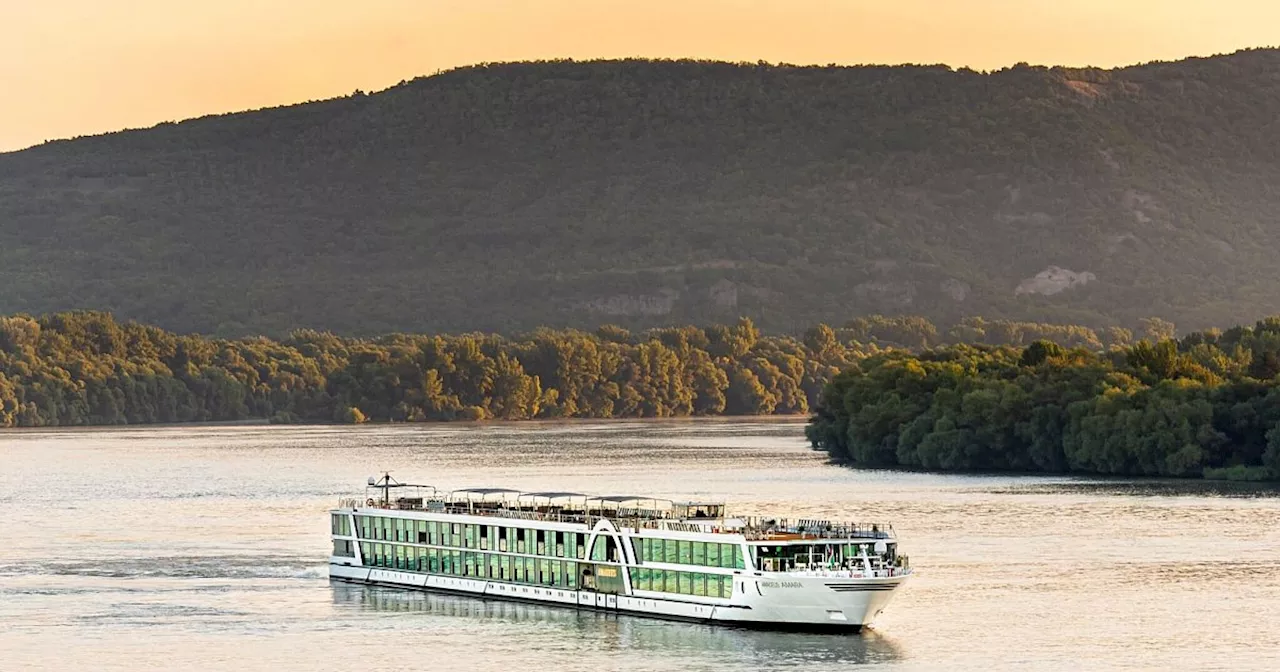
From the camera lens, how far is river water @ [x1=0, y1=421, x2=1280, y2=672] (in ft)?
185

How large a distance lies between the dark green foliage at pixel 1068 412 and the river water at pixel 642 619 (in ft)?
15.7

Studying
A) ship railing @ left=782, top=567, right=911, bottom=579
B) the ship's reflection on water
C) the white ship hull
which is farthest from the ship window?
ship railing @ left=782, top=567, right=911, bottom=579

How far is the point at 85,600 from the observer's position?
2618 inches

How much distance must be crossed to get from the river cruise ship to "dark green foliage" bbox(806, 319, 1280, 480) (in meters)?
52.1

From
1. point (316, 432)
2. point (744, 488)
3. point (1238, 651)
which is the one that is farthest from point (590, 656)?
point (316, 432)

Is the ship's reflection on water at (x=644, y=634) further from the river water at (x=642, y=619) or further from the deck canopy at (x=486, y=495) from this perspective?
the deck canopy at (x=486, y=495)

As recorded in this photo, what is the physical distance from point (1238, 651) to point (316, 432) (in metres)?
147

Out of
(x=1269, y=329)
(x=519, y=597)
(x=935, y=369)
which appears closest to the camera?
(x=519, y=597)

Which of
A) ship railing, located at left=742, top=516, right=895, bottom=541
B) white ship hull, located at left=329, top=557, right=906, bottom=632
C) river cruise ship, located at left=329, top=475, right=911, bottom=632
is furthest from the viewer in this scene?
ship railing, located at left=742, top=516, right=895, bottom=541

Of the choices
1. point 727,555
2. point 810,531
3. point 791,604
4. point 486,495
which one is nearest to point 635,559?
Result: point 727,555

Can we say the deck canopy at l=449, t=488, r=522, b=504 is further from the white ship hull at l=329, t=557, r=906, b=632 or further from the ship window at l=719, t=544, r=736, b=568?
the ship window at l=719, t=544, r=736, b=568

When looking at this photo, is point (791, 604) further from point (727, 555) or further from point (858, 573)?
point (727, 555)

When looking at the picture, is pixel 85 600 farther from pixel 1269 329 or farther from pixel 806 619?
pixel 1269 329

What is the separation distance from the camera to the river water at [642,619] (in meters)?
56.4
